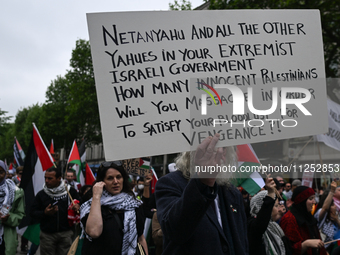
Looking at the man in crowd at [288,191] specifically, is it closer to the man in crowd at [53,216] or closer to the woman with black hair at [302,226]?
the woman with black hair at [302,226]

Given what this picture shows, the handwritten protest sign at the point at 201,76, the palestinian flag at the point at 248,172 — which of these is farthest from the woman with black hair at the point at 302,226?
the handwritten protest sign at the point at 201,76

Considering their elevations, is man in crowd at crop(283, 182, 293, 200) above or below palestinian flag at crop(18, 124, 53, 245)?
below

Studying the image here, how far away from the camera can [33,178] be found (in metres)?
6.88

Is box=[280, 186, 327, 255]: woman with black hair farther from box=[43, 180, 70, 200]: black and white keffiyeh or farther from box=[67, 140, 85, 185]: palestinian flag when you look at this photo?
box=[67, 140, 85, 185]: palestinian flag

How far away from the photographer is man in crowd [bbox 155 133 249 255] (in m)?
1.92

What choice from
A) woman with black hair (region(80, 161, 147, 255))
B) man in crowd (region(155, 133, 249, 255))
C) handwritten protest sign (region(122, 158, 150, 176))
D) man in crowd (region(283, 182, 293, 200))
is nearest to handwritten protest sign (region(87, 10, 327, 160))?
man in crowd (region(155, 133, 249, 255))

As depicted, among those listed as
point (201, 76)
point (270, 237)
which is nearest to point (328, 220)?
point (270, 237)

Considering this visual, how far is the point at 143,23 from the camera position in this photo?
227cm

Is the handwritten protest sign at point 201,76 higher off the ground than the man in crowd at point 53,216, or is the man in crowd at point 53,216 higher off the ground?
the handwritten protest sign at point 201,76

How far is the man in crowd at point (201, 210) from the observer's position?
1923mm

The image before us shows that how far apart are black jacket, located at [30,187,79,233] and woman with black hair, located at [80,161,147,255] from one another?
2641 millimetres

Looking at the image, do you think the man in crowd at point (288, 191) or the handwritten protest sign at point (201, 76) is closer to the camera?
the handwritten protest sign at point (201, 76)

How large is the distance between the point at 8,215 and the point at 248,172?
3.79 meters

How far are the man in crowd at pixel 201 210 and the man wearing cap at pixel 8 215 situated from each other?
173 inches
